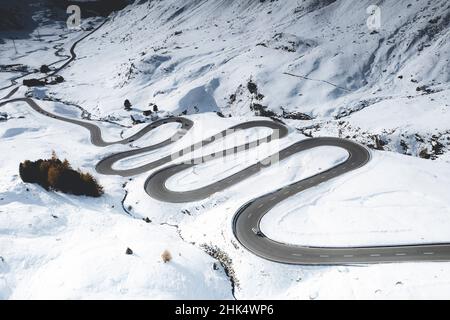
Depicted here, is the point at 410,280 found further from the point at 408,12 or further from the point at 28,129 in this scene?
the point at 408,12

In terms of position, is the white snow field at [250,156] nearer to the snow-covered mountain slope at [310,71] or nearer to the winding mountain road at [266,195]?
the snow-covered mountain slope at [310,71]

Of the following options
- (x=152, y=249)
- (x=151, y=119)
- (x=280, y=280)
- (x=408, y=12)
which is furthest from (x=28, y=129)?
(x=408, y=12)

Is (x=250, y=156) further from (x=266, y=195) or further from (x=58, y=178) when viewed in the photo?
(x=58, y=178)
